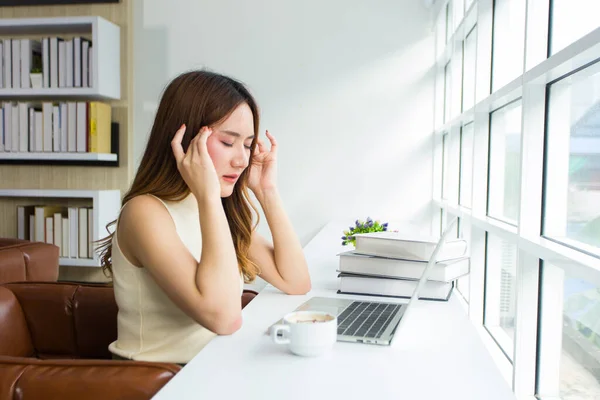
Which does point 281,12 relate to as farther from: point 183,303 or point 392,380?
point 392,380

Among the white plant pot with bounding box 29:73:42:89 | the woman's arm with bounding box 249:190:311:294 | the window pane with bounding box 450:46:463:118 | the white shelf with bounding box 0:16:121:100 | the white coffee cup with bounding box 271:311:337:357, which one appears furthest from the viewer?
the white plant pot with bounding box 29:73:42:89

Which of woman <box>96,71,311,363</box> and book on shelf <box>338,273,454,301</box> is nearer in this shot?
woman <box>96,71,311,363</box>

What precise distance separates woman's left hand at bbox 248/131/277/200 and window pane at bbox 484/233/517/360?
863mm

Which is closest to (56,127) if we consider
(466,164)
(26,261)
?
(26,261)

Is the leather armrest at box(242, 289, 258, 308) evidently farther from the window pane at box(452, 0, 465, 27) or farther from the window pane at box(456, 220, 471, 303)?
the window pane at box(452, 0, 465, 27)

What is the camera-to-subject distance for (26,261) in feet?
9.61

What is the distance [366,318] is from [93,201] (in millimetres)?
2942

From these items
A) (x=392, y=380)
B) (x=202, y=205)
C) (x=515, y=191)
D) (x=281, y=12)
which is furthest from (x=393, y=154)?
(x=392, y=380)

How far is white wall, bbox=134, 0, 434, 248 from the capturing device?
12.6 feet

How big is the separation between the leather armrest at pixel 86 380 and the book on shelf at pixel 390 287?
0.67 metres

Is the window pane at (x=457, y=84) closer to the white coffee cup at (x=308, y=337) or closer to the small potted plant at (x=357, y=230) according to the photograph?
the small potted plant at (x=357, y=230)

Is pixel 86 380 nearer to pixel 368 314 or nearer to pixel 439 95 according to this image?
pixel 368 314

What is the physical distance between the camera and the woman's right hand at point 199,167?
130 centimetres

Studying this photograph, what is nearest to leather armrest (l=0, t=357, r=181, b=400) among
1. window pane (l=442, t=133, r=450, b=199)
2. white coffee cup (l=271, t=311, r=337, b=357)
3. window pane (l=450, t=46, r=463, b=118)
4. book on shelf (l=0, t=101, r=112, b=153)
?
white coffee cup (l=271, t=311, r=337, b=357)
